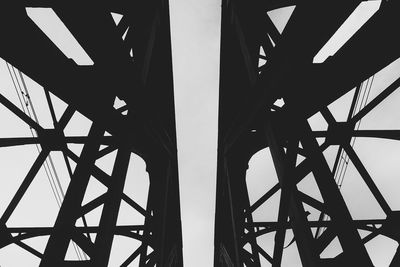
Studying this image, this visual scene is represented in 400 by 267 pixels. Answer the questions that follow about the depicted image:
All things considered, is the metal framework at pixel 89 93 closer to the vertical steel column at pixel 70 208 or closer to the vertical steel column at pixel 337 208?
the vertical steel column at pixel 70 208

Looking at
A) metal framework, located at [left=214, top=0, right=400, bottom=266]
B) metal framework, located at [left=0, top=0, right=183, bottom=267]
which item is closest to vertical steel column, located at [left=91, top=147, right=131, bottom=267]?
metal framework, located at [left=0, top=0, right=183, bottom=267]

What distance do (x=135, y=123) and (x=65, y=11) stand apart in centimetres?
164

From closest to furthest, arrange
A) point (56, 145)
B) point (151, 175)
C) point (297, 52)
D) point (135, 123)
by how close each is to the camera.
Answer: point (297, 52), point (135, 123), point (56, 145), point (151, 175)

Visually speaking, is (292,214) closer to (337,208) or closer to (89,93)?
(337,208)

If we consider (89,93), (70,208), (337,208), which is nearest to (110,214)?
(70,208)

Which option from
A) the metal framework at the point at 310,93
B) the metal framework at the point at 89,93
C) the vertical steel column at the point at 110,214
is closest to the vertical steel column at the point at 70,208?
the metal framework at the point at 89,93

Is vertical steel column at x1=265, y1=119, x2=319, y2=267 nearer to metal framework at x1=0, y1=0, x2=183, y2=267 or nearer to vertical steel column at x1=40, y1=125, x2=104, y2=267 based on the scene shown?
metal framework at x1=0, y1=0, x2=183, y2=267

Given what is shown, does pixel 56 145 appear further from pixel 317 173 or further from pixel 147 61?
pixel 317 173

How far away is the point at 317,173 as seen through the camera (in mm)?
→ 2977

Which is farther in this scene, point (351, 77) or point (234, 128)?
point (234, 128)

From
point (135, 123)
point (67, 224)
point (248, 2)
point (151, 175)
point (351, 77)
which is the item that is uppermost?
point (248, 2)

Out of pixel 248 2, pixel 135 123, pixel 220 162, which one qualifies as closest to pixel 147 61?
pixel 135 123

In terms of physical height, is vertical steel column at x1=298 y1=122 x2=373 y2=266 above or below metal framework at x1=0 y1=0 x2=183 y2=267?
below

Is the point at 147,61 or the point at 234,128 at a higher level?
the point at 147,61
